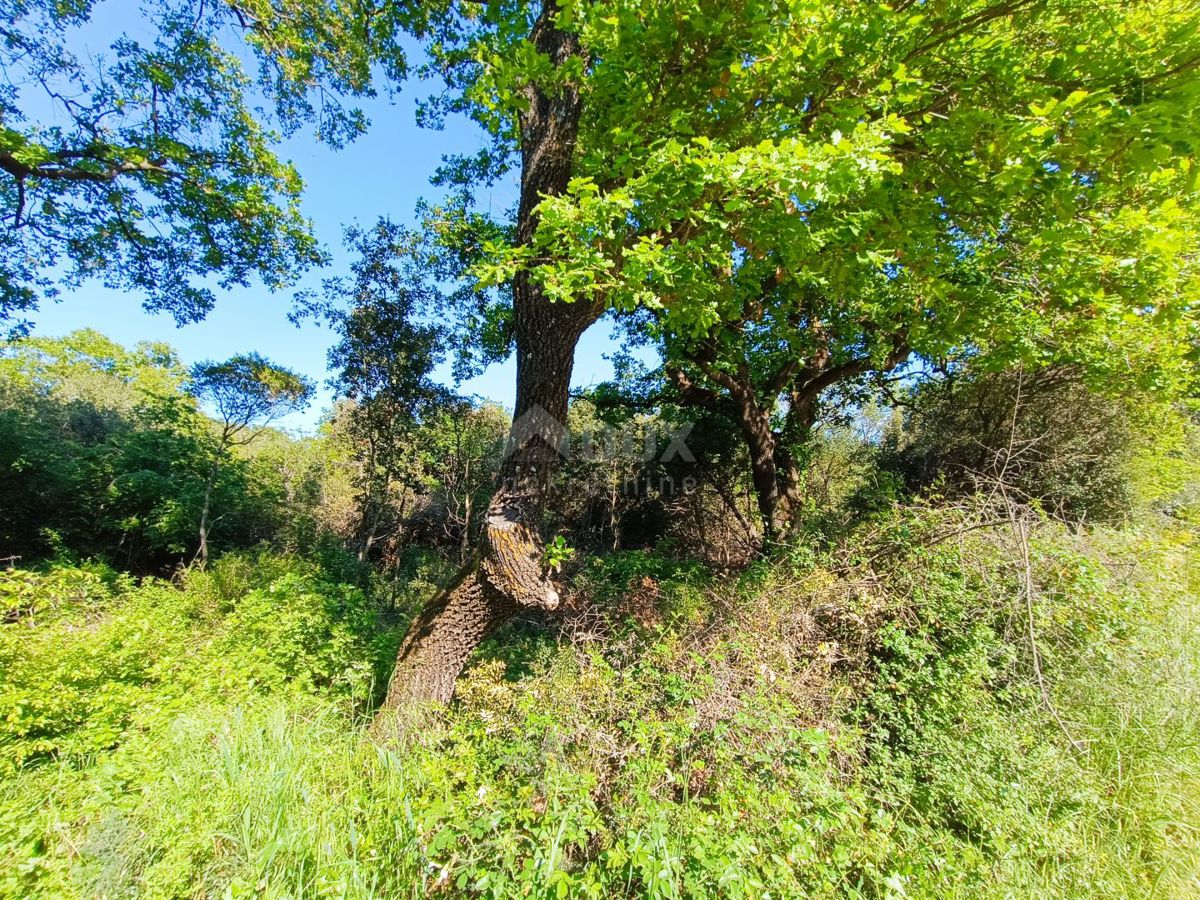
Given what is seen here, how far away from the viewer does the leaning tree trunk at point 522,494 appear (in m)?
2.78

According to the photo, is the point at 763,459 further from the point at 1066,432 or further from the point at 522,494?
the point at 1066,432

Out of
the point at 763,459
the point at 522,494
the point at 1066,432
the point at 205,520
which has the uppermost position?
the point at 1066,432

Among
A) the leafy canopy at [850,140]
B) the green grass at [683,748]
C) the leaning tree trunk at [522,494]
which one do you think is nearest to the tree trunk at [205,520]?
the green grass at [683,748]

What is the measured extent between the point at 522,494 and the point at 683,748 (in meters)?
1.85

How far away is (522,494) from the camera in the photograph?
3.00m

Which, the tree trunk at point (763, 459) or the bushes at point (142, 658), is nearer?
the bushes at point (142, 658)

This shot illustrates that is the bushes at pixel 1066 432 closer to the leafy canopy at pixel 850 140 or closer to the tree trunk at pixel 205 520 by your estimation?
the leafy canopy at pixel 850 140

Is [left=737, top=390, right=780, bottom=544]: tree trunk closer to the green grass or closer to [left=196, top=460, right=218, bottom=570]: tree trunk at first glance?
the green grass

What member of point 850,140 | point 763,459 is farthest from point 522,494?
point 763,459

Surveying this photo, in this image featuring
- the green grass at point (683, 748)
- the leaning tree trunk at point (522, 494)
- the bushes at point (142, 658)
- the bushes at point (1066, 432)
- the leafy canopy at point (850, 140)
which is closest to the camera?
the green grass at point (683, 748)

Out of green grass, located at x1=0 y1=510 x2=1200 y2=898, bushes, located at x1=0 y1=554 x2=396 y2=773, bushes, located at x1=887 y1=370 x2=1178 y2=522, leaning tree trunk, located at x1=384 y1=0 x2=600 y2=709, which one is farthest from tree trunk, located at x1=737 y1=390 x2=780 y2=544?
bushes, located at x1=0 y1=554 x2=396 y2=773

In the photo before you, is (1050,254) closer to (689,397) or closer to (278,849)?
(689,397)

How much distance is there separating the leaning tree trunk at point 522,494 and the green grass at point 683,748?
1.23 feet

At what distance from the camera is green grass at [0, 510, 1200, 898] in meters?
1.68
